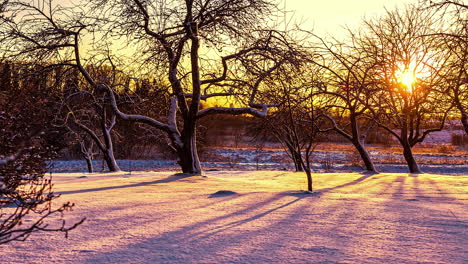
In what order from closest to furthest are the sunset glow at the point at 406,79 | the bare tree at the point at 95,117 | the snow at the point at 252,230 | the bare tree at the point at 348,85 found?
the snow at the point at 252,230, the bare tree at the point at 348,85, the sunset glow at the point at 406,79, the bare tree at the point at 95,117

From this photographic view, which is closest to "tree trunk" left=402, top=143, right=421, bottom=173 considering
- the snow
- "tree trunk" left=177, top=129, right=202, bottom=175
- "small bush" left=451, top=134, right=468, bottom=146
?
"tree trunk" left=177, top=129, right=202, bottom=175

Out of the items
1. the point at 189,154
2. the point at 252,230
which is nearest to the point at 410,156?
the point at 189,154

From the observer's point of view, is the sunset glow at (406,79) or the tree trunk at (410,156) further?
the tree trunk at (410,156)

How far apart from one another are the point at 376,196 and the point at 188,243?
5100 mm

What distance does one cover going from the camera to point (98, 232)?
4996 millimetres

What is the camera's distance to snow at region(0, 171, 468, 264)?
4.11 metres

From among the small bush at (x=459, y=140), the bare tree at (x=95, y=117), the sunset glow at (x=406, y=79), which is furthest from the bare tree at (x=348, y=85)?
the small bush at (x=459, y=140)

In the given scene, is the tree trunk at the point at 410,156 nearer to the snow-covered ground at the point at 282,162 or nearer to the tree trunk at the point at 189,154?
the snow-covered ground at the point at 282,162

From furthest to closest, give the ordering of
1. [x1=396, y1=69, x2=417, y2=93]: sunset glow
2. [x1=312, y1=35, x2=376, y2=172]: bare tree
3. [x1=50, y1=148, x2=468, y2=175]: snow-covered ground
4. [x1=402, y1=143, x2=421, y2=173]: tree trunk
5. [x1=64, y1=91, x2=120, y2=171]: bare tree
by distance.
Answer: [x1=50, y1=148, x2=468, y2=175]: snow-covered ground
[x1=402, y1=143, x2=421, y2=173]: tree trunk
[x1=64, y1=91, x2=120, y2=171]: bare tree
[x1=396, y1=69, x2=417, y2=93]: sunset glow
[x1=312, y1=35, x2=376, y2=172]: bare tree

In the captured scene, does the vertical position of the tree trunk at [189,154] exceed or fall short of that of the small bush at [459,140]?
it falls short

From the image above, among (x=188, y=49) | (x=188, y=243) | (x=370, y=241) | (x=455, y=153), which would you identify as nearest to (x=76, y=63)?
(x=188, y=49)

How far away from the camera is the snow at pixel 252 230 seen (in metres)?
4.11

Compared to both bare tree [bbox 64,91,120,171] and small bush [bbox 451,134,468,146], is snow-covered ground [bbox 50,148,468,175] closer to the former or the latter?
bare tree [bbox 64,91,120,171]

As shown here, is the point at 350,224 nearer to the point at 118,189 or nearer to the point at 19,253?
the point at 19,253
